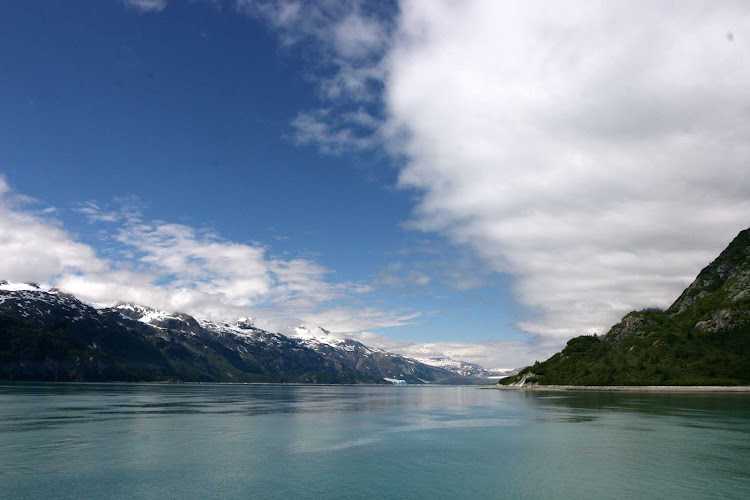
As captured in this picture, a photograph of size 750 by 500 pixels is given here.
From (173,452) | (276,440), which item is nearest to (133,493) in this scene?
(173,452)

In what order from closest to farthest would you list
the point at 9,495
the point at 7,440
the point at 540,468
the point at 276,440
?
the point at 9,495 < the point at 540,468 < the point at 7,440 < the point at 276,440

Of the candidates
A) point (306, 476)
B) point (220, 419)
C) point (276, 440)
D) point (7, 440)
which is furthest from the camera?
point (220, 419)

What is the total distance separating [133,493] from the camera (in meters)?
40.5

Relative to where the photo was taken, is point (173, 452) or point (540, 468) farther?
point (173, 452)

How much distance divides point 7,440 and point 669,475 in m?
86.2

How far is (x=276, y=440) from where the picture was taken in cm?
7050

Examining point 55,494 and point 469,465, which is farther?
point 469,465

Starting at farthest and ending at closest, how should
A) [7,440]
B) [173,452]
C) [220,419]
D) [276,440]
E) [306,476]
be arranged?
[220,419], [276,440], [7,440], [173,452], [306,476]

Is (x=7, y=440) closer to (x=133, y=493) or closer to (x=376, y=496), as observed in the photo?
(x=133, y=493)

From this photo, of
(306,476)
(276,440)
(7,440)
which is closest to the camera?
(306,476)

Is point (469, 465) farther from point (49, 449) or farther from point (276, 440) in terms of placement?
point (49, 449)

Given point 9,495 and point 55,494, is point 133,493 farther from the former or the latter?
point 9,495

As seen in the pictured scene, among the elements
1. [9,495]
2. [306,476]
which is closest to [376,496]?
[306,476]

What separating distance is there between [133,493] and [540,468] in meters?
42.5
